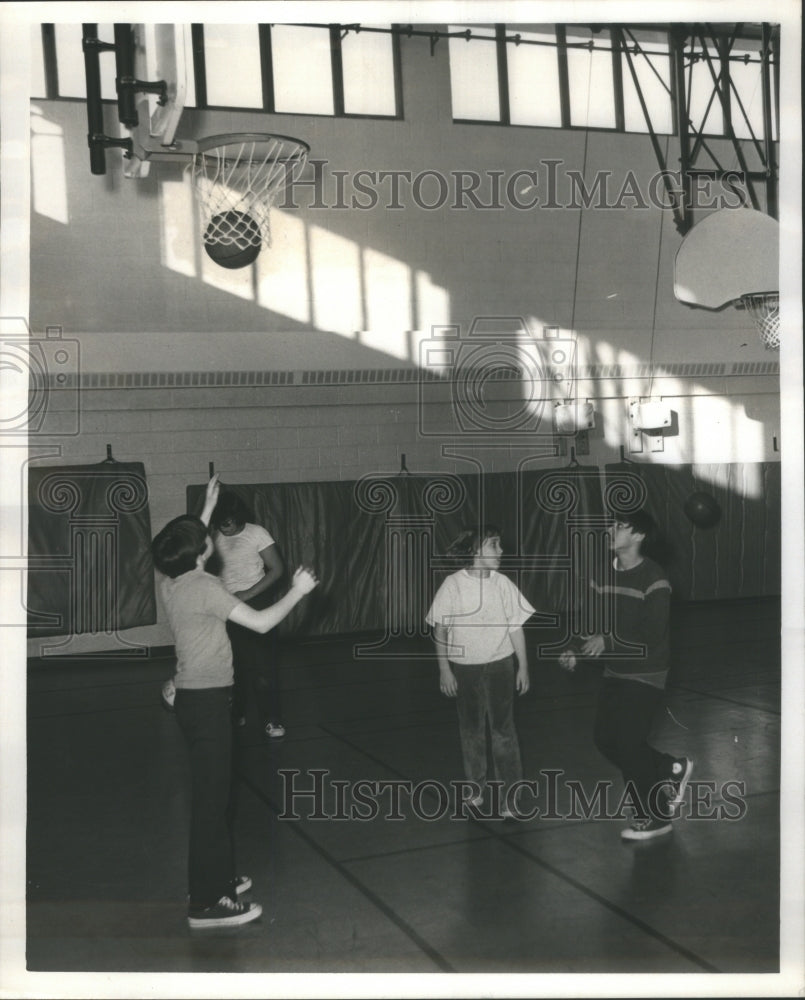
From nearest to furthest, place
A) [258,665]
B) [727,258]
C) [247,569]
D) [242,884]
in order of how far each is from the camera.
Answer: [242,884] < [247,569] < [258,665] < [727,258]

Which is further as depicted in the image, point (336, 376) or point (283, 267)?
point (336, 376)

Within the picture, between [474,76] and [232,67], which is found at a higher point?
[474,76]

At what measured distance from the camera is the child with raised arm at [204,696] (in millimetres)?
4434

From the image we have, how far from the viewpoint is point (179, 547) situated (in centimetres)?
447

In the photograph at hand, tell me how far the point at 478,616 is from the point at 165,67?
4.61 meters

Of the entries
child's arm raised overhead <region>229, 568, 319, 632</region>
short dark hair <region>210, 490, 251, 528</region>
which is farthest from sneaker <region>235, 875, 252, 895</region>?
short dark hair <region>210, 490, 251, 528</region>

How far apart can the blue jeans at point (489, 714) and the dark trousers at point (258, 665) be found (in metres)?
2.23

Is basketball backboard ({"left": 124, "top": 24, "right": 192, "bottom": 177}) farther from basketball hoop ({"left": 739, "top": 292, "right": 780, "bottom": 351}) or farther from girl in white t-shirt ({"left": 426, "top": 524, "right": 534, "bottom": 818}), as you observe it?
basketball hoop ({"left": 739, "top": 292, "right": 780, "bottom": 351})

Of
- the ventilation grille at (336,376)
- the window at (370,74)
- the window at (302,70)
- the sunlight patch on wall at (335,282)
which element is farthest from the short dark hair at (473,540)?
the window at (370,74)

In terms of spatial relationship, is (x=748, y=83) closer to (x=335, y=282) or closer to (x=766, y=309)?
(x=766, y=309)

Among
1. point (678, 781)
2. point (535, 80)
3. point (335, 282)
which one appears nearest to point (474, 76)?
point (535, 80)

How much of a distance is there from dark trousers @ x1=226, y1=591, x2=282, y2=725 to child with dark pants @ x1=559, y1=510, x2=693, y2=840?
2891 millimetres

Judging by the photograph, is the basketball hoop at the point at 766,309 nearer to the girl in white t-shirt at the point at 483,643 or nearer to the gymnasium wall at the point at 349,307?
the gymnasium wall at the point at 349,307

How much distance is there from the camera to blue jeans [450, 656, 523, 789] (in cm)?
563
